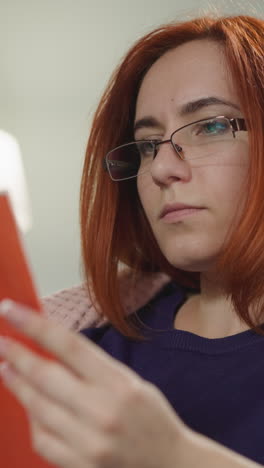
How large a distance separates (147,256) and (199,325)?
0.25m

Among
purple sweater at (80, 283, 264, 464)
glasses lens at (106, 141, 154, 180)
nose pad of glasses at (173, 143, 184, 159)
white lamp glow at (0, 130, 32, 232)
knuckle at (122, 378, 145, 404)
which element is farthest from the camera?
white lamp glow at (0, 130, 32, 232)

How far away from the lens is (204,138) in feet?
2.78

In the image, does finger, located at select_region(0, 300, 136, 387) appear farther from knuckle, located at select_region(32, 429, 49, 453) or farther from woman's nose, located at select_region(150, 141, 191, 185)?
woman's nose, located at select_region(150, 141, 191, 185)

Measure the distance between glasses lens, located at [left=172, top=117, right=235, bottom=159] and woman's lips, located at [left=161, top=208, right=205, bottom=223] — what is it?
8 centimetres

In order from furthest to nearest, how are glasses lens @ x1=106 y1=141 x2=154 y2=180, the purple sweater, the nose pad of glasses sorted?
1. glasses lens @ x1=106 y1=141 x2=154 y2=180
2. the nose pad of glasses
3. the purple sweater

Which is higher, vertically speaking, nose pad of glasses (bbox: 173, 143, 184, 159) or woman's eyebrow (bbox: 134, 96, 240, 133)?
woman's eyebrow (bbox: 134, 96, 240, 133)

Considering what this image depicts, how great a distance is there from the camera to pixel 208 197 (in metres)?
0.81

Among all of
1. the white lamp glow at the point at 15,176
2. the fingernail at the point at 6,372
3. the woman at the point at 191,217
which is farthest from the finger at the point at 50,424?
the white lamp glow at the point at 15,176

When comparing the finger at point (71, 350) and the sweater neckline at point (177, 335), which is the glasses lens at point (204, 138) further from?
the finger at point (71, 350)

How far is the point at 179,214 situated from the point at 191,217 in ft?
0.07

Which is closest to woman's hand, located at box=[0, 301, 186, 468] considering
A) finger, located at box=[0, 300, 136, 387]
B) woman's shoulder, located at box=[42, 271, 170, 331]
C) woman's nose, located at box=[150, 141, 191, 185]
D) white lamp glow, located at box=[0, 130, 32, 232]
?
finger, located at box=[0, 300, 136, 387]

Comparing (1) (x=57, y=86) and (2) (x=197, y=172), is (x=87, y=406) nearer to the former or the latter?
(2) (x=197, y=172)

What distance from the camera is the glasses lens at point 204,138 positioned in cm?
83

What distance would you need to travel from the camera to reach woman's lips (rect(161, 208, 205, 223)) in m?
Result: 0.82
